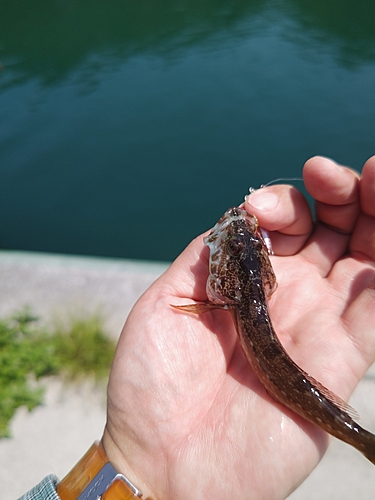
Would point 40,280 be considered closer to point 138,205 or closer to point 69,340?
point 69,340

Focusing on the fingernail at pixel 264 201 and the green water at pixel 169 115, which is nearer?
the fingernail at pixel 264 201

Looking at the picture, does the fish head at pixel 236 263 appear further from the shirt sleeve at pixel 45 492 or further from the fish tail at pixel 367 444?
the shirt sleeve at pixel 45 492

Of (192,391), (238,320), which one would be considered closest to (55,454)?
(192,391)

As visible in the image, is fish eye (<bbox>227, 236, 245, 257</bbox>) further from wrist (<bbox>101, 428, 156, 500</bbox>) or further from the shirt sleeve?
the shirt sleeve

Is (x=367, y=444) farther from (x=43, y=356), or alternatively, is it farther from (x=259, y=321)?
(x=43, y=356)

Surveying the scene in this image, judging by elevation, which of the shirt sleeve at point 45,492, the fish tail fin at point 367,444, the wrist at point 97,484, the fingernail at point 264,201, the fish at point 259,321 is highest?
the fingernail at point 264,201

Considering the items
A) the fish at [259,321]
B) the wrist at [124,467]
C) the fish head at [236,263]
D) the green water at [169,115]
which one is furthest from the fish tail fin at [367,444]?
the green water at [169,115]
